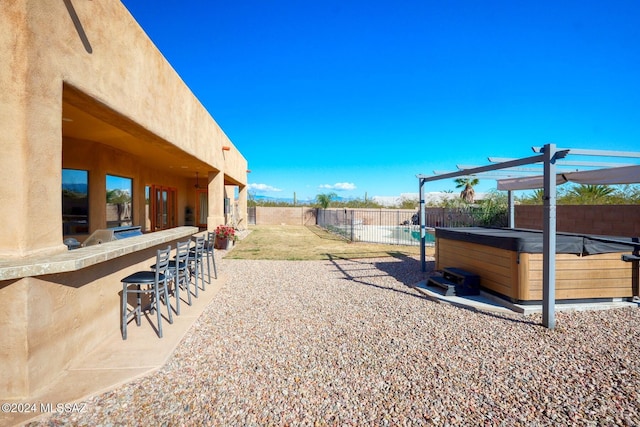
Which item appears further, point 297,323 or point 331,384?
point 297,323

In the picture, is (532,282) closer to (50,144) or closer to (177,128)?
(50,144)

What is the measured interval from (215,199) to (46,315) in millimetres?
7847

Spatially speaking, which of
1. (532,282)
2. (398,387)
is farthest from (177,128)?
(532,282)

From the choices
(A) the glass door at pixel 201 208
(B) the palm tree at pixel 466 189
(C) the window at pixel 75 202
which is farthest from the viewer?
(B) the palm tree at pixel 466 189

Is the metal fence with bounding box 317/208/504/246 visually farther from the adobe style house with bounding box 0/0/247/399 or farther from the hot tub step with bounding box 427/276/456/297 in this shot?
the adobe style house with bounding box 0/0/247/399

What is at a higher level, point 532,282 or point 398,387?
point 532,282

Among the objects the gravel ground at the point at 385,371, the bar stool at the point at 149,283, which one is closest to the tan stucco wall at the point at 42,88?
the bar stool at the point at 149,283

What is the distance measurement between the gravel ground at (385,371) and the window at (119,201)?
18.8 ft

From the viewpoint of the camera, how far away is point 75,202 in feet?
23.3

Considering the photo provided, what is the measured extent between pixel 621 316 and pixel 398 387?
3.99m

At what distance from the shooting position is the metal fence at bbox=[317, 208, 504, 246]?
14406mm

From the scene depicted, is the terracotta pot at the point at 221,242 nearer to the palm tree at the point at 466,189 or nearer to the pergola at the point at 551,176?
the pergola at the point at 551,176

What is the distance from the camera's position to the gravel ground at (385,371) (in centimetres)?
221

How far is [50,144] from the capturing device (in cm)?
255
